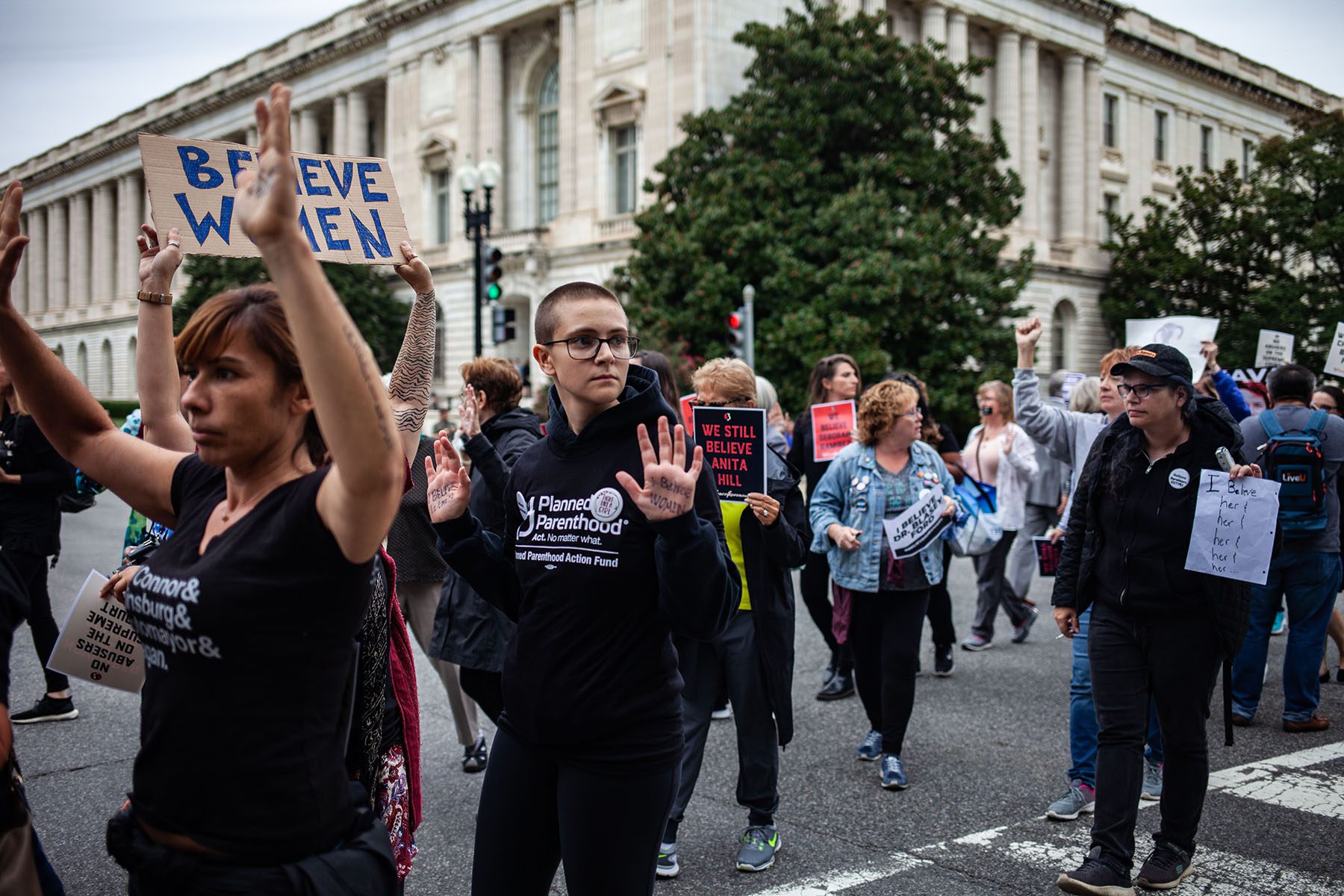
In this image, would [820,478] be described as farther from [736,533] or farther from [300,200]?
[300,200]

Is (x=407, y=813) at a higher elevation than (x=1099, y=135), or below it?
below

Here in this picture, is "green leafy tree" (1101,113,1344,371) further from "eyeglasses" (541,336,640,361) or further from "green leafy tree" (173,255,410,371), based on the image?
"eyeglasses" (541,336,640,361)

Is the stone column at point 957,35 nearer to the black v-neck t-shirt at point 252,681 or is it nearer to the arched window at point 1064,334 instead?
the arched window at point 1064,334

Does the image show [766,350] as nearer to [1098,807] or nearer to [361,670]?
[1098,807]

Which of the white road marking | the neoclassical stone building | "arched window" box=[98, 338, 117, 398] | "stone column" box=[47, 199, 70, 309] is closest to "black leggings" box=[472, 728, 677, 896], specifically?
the white road marking

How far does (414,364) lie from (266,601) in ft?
4.79

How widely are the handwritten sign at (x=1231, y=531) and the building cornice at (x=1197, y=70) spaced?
44633 mm

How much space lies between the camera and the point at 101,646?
3.39 m

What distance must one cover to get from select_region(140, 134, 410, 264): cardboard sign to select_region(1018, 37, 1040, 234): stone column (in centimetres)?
3994

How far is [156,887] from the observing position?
209 cm

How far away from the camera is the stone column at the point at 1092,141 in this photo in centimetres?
4391

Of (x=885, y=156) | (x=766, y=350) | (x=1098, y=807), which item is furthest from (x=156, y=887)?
(x=885, y=156)

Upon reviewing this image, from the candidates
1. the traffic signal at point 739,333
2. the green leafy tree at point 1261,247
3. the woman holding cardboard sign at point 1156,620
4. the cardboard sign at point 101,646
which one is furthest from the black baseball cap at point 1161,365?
the green leafy tree at point 1261,247

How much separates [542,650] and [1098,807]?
2665 mm
